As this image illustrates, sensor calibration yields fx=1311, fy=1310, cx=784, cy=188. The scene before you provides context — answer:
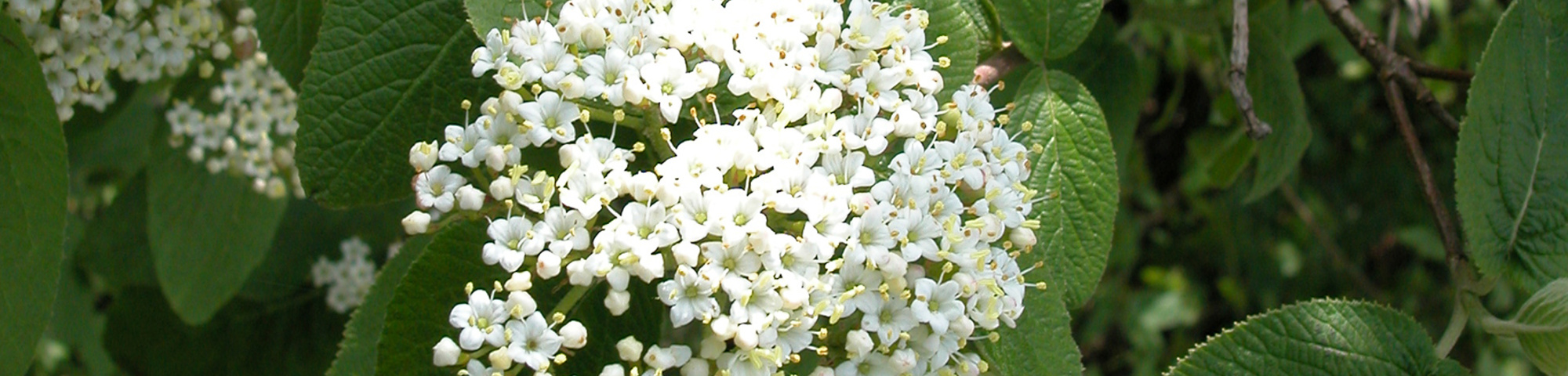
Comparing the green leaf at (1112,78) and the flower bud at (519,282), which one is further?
the green leaf at (1112,78)

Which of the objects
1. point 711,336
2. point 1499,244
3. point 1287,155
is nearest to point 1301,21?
point 1287,155

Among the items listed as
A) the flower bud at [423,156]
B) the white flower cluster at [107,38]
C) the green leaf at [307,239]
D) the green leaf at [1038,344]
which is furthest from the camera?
the green leaf at [307,239]

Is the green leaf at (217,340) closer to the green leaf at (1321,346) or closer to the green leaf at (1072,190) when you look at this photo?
the green leaf at (1072,190)

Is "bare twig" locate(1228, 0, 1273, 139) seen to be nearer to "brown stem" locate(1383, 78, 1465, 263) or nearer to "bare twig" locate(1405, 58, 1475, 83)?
"brown stem" locate(1383, 78, 1465, 263)

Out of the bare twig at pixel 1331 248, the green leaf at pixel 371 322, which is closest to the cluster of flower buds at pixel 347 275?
the green leaf at pixel 371 322

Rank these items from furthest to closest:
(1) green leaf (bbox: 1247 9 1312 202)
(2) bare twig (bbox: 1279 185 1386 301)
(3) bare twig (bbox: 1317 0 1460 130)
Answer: (2) bare twig (bbox: 1279 185 1386 301) < (1) green leaf (bbox: 1247 9 1312 202) < (3) bare twig (bbox: 1317 0 1460 130)

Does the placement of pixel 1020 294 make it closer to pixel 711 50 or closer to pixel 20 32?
pixel 711 50

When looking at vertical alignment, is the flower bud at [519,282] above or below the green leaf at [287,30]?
above

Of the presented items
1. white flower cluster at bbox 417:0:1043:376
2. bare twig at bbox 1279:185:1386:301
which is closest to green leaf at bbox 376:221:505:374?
white flower cluster at bbox 417:0:1043:376
